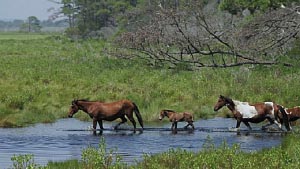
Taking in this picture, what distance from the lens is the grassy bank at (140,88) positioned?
2367cm

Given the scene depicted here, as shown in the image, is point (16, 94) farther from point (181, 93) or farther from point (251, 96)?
point (251, 96)

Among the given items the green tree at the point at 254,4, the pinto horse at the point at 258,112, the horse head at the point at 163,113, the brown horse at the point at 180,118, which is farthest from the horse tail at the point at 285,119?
the green tree at the point at 254,4

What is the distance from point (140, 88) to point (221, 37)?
4.24 meters

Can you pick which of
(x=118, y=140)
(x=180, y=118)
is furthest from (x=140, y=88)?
(x=118, y=140)

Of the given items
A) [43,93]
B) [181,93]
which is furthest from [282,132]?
[43,93]

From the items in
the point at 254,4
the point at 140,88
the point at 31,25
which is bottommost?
the point at 140,88

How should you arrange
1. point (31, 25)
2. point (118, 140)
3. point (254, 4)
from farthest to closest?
point (31, 25)
point (254, 4)
point (118, 140)

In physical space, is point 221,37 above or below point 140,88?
above

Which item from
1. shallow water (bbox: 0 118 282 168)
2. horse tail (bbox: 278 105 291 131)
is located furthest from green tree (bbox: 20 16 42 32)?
horse tail (bbox: 278 105 291 131)

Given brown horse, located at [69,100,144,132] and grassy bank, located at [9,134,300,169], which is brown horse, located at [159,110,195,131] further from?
grassy bank, located at [9,134,300,169]

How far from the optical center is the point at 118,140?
1852 cm

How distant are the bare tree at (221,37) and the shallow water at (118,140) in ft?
13.9

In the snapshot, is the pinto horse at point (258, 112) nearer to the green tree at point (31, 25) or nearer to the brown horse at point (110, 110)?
the brown horse at point (110, 110)

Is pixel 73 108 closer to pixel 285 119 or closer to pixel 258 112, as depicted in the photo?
pixel 258 112
